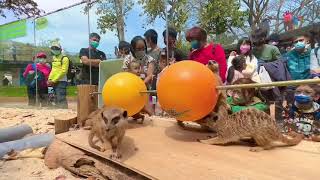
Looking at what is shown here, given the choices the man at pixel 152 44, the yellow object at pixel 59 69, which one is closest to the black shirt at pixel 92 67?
the yellow object at pixel 59 69

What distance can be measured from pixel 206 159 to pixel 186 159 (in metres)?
0.20

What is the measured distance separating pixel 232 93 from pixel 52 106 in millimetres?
6464

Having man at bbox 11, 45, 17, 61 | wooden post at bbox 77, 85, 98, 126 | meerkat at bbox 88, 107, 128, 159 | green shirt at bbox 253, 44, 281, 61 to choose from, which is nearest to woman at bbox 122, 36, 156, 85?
wooden post at bbox 77, 85, 98, 126

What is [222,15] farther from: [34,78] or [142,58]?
[142,58]

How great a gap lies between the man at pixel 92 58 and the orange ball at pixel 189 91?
4.59m

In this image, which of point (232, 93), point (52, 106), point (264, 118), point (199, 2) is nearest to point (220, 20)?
point (199, 2)

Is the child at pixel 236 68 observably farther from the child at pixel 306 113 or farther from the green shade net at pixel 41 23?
the green shade net at pixel 41 23

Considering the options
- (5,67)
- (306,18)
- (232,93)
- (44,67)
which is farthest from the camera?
(5,67)

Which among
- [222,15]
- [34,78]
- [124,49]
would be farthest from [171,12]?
[222,15]

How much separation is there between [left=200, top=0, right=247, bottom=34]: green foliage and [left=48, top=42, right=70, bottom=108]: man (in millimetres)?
7160

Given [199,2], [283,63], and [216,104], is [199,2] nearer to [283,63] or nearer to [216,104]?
[283,63]

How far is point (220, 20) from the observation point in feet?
59.4

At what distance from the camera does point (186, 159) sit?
410 centimetres

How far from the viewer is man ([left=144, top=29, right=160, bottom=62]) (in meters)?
7.43
